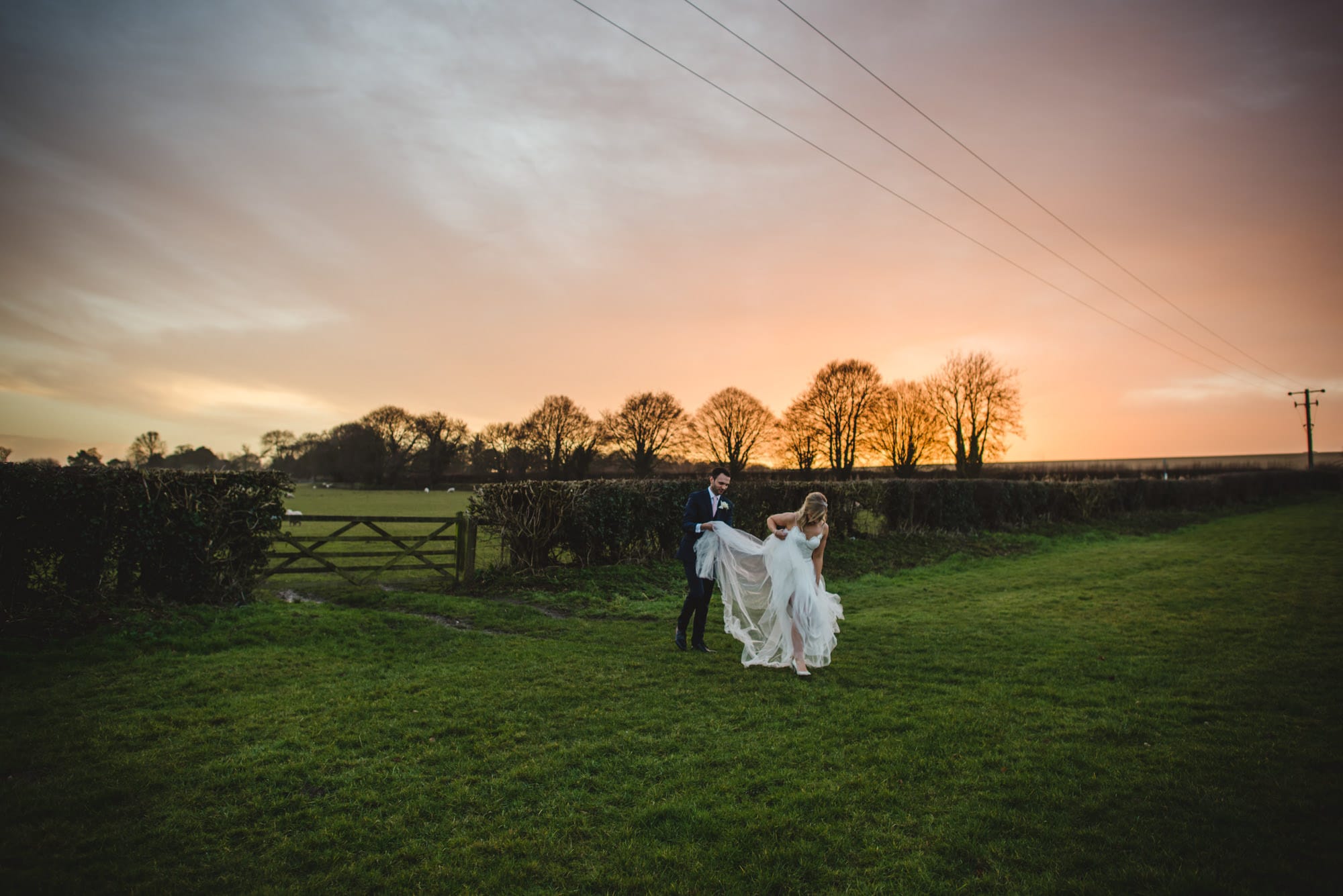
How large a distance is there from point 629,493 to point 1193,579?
39.7 ft

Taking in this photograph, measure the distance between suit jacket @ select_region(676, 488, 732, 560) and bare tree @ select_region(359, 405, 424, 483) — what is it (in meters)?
69.2

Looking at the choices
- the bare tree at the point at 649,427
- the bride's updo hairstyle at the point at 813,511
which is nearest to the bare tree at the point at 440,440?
the bare tree at the point at 649,427

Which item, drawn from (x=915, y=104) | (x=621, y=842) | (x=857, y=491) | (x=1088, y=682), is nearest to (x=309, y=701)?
(x=621, y=842)

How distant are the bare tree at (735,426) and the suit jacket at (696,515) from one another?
1933 inches

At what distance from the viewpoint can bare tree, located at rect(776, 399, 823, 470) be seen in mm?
53500

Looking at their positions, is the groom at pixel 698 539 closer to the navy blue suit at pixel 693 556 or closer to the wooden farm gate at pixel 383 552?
the navy blue suit at pixel 693 556

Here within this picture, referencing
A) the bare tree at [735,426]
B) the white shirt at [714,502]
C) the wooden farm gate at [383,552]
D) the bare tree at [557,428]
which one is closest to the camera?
the white shirt at [714,502]

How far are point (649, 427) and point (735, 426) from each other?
8968mm

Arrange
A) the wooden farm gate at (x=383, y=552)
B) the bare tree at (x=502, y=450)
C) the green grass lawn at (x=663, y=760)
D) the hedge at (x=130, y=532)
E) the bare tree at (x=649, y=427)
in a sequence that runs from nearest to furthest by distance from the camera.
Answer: the green grass lawn at (x=663, y=760) → the hedge at (x=130, y=532) → the wooden farm gate at (x=383, y=552) → the bare tree at (x=649, y=427) → the bare tree at (x=502, y=450)

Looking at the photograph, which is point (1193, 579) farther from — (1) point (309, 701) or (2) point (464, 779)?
(1) point (309, 701)

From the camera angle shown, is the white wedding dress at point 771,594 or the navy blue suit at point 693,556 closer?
the white wedding dress at point 771,594

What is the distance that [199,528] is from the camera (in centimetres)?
945

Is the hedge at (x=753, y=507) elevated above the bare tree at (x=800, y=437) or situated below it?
below

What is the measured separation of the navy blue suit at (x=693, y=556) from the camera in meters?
7.91
